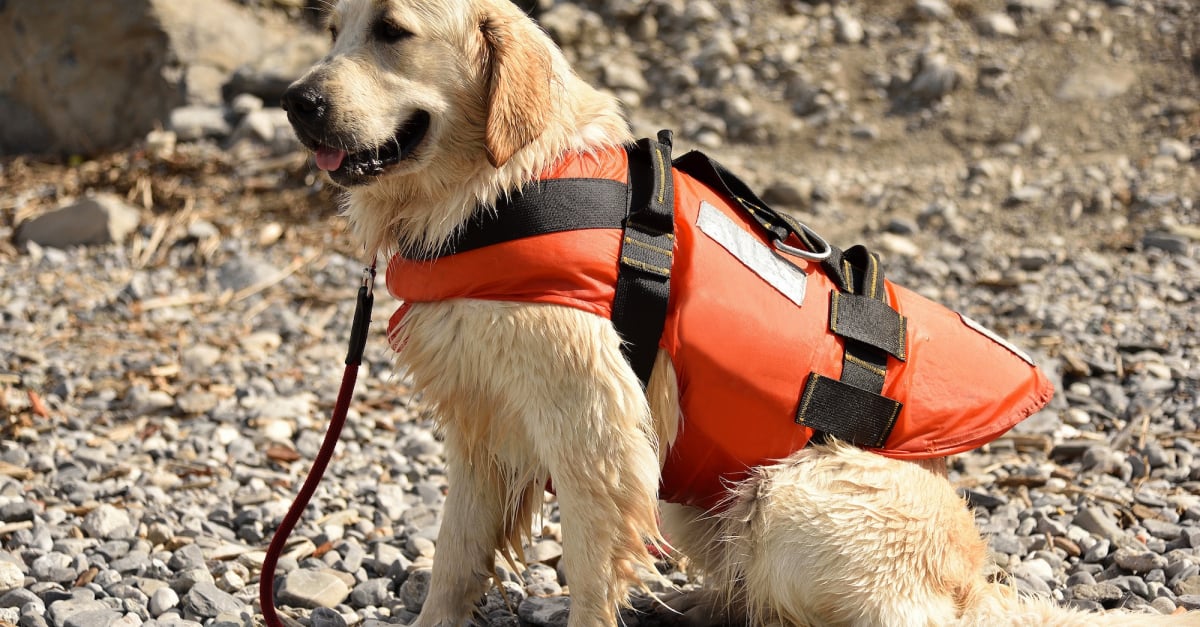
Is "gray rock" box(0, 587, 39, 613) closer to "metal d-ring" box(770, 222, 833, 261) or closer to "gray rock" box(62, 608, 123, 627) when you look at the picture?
"gray rock" box(62, 608, 123, 627)

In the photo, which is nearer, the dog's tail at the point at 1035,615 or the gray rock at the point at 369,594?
the dog's tail at the point at 1035,615

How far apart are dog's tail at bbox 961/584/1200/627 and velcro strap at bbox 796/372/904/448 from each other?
54 centimetres

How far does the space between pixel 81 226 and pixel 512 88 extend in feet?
18.1

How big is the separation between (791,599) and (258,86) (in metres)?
7.57

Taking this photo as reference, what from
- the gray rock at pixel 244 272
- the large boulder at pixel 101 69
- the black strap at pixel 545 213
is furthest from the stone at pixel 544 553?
the large boulder at pixel 101 69

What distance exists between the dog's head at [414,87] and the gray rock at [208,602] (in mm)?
1452

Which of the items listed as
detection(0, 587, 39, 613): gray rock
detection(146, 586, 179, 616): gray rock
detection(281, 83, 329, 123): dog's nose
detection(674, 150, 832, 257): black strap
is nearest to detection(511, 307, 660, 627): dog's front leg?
detection(674, 150, 832, 257): black strap

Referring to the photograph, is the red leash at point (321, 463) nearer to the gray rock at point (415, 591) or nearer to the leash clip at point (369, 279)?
the leash clip at point (369, 279)

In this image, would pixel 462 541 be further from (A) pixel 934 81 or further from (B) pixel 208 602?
(A) pixel 934 81

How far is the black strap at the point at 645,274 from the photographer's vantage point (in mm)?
2861

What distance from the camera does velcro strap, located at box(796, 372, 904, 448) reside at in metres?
2.99

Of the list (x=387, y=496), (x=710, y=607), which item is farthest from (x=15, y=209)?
(x=710, y=607)

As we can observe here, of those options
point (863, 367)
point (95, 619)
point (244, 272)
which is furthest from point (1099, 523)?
point (244, 272)

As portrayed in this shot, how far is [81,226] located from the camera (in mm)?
7258
